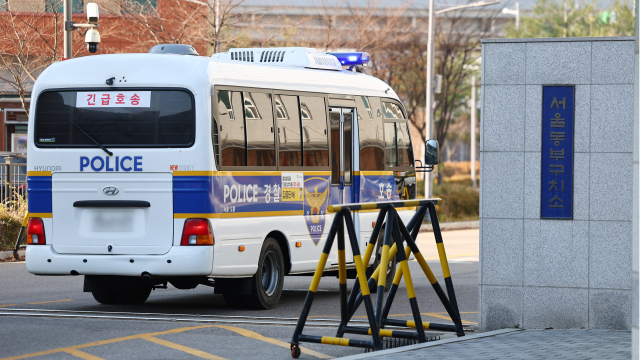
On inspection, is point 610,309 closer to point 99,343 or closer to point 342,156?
point 99,343

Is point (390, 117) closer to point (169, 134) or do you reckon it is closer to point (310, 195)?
point (310, 195)

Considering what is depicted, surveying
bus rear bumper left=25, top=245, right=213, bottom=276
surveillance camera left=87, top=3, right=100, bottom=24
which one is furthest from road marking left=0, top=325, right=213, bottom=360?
surveillance camera left=87, top=3, right=100, bottom=24

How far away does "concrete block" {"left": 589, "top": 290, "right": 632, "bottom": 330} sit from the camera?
9.00 meters

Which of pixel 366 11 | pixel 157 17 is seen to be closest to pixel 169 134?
pixel 157 17

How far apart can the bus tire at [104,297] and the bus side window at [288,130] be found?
2.67 m

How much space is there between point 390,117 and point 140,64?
489 cm

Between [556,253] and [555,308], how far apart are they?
1.71ft

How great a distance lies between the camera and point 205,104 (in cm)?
1069

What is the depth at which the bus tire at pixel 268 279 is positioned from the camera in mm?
11422

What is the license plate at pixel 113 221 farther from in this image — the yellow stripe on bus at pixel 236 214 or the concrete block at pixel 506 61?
the concrete block at pixel 506 61

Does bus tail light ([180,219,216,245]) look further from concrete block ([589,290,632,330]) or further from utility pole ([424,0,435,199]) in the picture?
utility pole ([424,0,435,199])

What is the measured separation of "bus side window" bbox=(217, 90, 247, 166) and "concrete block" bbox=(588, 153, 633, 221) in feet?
13.2

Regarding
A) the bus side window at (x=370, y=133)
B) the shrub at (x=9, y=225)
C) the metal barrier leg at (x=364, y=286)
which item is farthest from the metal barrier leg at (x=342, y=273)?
the shrub at (x=9, y=225)

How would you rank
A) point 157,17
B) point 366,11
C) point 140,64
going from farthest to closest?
1. point 366,11
2. point 157,17
3. point 140,64
